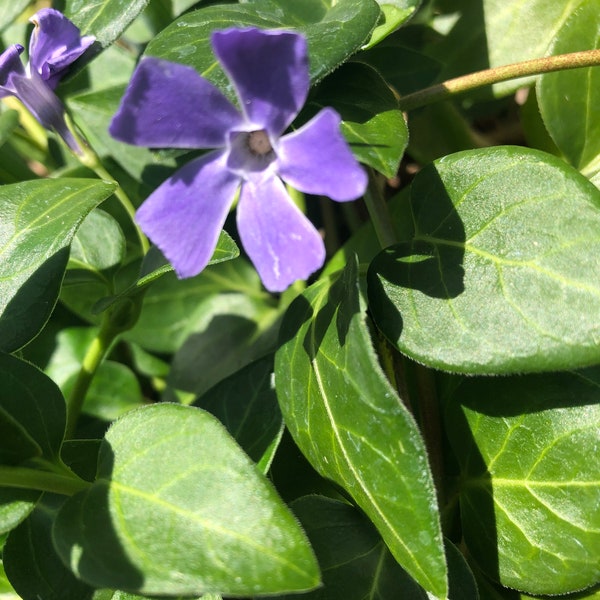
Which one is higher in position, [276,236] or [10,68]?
[10,68]

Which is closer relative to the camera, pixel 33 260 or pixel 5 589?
pixel 33 260

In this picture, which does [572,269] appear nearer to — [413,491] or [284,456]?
[413,491]

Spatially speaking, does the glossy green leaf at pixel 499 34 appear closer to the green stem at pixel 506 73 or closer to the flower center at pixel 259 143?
the green stem at pixel 506 73

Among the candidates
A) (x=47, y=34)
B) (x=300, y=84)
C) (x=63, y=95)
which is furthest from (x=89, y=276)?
(x=300, y=84)

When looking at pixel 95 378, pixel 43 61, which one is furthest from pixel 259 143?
pixel 95 378

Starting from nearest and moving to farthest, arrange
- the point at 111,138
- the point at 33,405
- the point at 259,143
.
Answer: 1. the point at 259,143
2. the point at 33,405
3. the point at 111,138

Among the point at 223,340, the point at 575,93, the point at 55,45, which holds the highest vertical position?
the point at 55,45

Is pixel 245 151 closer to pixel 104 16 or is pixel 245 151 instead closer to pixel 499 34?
pixel 104 16
